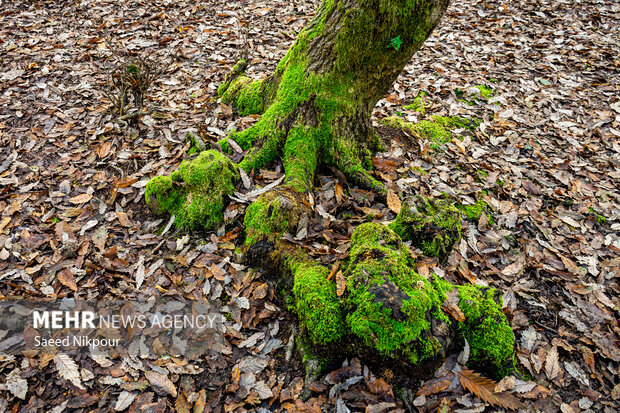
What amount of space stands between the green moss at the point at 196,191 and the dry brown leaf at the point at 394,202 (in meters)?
1.68

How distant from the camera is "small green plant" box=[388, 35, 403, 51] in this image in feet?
12.7

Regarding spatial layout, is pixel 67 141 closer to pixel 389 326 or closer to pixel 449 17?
pixel 389 326

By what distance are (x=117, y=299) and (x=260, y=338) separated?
1.35m

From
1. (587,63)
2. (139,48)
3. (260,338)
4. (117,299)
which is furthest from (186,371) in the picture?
(587,63)

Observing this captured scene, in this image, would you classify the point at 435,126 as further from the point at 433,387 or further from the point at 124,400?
the point at 124,400

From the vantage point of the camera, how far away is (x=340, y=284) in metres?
2.97

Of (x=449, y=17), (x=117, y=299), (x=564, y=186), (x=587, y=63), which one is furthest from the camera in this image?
(x=449, y=17)

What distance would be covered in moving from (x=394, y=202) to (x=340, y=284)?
1430mm

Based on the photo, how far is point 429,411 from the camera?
270cm

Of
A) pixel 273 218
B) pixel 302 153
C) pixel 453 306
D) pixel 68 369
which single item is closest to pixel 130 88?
pixel 302 153

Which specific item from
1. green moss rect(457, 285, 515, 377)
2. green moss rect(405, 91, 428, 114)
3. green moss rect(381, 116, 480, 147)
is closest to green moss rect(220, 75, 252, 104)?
green moss rect(381, 116, 480, 147)

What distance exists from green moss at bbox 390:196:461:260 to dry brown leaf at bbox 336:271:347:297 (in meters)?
0.87

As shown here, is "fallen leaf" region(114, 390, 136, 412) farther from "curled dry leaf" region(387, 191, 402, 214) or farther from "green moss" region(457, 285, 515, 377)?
"curled dry leaf" region(387, 191, 402, 214)

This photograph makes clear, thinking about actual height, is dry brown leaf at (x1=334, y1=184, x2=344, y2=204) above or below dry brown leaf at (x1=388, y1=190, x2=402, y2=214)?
above
